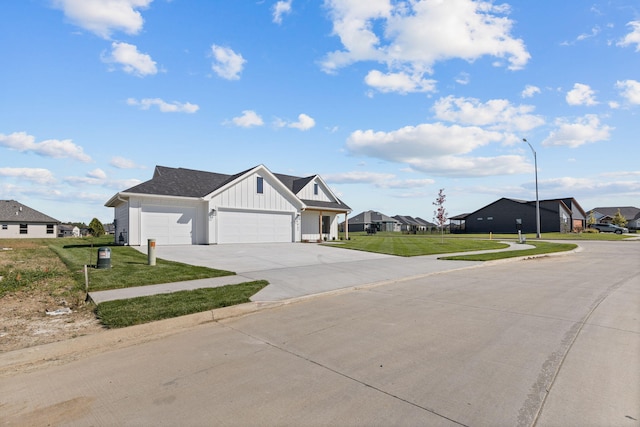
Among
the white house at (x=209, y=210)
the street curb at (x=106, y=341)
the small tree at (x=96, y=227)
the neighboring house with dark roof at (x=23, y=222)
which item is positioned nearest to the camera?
the street curb at (x=106, y=341)

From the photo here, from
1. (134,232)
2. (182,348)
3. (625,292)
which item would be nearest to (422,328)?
(182,348)

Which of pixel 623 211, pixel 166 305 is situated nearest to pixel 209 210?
pixel 166 305

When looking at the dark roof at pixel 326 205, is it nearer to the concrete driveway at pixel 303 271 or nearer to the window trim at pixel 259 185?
the window trim at pixel 259 185

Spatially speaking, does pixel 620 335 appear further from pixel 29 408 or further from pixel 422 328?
pixel 29 408

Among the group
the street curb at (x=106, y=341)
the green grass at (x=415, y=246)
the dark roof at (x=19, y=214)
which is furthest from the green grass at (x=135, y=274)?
the dark roof at (x=19, y=214)

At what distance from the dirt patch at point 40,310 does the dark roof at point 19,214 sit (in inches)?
1864

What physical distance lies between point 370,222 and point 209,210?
56146mm

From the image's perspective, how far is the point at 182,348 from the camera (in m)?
5.15

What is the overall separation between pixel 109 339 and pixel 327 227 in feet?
92.5

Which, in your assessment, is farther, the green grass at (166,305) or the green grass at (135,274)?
the green grass at (135,274)

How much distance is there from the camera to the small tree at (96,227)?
4019cm

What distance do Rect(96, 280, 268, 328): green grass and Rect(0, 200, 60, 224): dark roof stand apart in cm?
5398

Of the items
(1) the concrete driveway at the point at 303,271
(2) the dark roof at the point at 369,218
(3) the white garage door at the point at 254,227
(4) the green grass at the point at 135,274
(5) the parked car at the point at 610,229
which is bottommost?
(1) the concrete driveway at the point at 303,271

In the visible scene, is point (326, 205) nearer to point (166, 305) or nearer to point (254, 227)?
point (254, 227)
